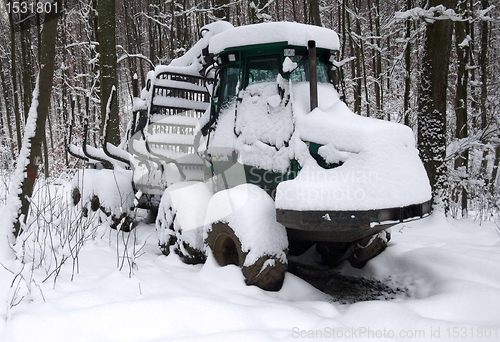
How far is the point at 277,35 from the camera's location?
12.2ft

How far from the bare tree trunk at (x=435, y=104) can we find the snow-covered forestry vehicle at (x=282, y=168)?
110 inches

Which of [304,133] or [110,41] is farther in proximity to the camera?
[110,41]

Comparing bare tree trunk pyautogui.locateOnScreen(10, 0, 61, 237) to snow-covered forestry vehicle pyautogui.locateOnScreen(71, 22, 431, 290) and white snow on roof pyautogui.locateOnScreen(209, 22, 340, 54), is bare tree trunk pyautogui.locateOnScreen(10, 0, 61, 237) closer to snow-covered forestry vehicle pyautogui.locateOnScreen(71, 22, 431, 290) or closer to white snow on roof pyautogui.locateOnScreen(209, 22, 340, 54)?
snow-covered forestry vehicle pyautogui.locateOnScreen(71, 22, 431, 290)

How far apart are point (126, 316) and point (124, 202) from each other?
142 inches

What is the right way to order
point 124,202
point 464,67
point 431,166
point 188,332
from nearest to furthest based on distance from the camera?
1. point 188,332
2. point 124,202
3. point 431,166
4. point 464,67

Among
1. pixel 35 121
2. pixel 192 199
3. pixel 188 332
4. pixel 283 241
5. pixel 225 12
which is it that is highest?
pixel 225 12

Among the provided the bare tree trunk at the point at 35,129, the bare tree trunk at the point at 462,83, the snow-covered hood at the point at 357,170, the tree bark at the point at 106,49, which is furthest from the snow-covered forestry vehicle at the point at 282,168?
the bare tree trunk at the point at 462,83

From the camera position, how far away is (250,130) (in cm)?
396

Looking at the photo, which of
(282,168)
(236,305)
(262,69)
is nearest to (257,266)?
(236,305)

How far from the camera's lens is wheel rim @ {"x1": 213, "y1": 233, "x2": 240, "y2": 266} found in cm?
388

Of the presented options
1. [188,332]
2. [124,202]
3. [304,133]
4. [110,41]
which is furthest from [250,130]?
[110,41]

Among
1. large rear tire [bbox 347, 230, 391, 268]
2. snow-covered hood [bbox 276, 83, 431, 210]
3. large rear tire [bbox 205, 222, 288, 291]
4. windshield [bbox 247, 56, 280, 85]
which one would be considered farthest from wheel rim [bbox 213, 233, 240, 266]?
windshield [bbox 247, 56, 280, 85]

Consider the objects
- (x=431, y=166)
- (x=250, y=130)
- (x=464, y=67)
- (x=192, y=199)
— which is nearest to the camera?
(x=250, y=130)

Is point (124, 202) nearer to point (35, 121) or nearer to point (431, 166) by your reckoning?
point (35, 121)
